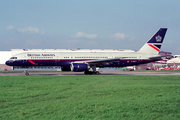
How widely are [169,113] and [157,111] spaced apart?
489mm

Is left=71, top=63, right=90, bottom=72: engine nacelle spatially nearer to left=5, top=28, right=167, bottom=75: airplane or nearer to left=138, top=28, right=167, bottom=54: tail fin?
left=5, top=28, right=167, bottom=75: airplane

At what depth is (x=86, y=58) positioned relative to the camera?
3691 cm

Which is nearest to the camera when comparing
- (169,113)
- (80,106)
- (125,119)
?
(125,119)

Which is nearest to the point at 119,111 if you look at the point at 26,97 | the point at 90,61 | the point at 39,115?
the point at 39,115

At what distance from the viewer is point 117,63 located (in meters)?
37.8

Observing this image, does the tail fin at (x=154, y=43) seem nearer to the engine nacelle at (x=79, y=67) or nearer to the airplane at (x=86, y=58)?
the airplane at (x=86, y=58)

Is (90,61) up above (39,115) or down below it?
→ above

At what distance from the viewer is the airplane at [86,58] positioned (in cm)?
3491

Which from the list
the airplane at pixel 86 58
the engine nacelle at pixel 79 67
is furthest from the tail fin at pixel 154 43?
the engine nacelle at pixel 79 67

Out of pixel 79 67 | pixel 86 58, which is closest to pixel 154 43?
pixel 86 58

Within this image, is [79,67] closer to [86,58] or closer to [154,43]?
[86,58]

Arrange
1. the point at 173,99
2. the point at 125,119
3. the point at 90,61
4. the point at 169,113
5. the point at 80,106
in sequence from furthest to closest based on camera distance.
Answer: the point at 90,61
the point at 173,99
the point at 80,106
the point at 169,113
the point at 125,119

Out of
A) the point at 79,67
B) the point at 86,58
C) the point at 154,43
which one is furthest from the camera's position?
the point at 154,43

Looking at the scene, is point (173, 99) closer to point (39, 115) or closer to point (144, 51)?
point (39, 115)
